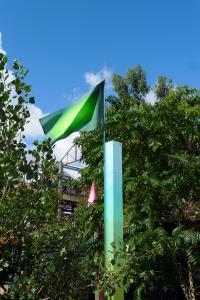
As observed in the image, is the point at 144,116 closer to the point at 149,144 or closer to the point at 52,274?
the point at 149,144

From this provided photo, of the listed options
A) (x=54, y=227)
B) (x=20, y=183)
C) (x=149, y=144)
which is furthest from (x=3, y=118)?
(x=149, y=144)

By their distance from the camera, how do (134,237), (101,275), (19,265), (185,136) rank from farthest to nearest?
(185,136) → (134,237) → (101,275) → (19,265)

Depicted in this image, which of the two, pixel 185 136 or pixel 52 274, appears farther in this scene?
pixel 185 136

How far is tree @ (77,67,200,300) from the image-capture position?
8195 mm

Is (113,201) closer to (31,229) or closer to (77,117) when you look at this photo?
(77,117)

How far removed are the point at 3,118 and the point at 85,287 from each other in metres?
1.62

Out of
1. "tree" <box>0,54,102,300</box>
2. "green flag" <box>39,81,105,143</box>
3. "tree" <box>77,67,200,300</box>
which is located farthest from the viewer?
"tree" <box>77,67,200,300</box>

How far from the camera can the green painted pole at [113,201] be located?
554 cm

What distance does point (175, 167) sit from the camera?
8.79m

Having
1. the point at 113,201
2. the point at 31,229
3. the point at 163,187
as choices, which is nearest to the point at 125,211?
the point at 163,187

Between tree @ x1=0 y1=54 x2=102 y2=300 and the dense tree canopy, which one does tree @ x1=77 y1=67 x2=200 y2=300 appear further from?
tree @ x1=0 y1=54 x2=102 y2=300

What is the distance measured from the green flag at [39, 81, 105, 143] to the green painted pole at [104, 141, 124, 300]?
1.69 ft

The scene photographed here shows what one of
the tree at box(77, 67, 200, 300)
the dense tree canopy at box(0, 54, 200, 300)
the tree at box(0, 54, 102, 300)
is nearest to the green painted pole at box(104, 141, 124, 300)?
the dense tree canopy at box(0, 54, 200, 300)

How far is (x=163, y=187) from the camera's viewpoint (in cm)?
857
